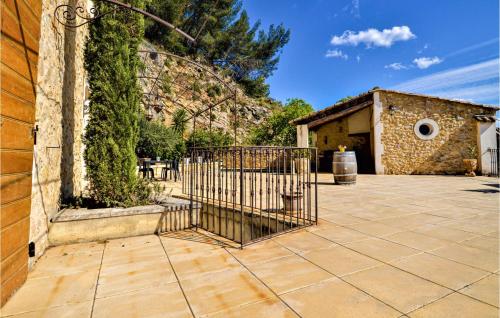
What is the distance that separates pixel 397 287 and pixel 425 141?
10839mm

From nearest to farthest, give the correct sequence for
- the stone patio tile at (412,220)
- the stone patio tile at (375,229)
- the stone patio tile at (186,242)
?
the stone patio tile at (186,242), the stone patio tile at (375,229), the stone patio tile at (412,220)

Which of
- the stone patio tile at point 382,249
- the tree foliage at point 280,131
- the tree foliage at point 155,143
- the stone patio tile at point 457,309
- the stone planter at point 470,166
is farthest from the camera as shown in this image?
the tree foliage at point 280,131

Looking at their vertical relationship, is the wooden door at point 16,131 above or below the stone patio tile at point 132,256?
above

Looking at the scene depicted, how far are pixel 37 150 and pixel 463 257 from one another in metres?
3.94

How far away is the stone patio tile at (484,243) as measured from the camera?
7.20ft

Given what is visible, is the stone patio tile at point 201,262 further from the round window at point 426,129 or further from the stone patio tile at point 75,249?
the round window at point 426,129

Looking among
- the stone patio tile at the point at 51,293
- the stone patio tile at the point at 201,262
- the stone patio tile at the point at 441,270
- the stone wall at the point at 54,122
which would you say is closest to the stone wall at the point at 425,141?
the stone patio tile at the point at 441,270

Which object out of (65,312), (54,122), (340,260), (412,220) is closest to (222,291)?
(65,312)

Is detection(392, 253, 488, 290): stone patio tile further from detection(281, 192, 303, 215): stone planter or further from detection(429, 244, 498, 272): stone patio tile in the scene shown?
detection(281, 192, 303, 215): stone planter

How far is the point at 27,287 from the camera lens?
1.67 m

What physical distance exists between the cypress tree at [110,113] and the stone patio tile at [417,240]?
3.22 metres

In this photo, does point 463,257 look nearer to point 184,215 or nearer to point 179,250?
point 179,250

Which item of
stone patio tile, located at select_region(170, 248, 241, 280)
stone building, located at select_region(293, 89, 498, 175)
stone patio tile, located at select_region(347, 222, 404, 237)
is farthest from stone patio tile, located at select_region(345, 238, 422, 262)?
stone building, located at select_region(293, 89, 498, 175)

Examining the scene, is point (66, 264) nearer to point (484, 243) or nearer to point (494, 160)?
point (484, 243)
